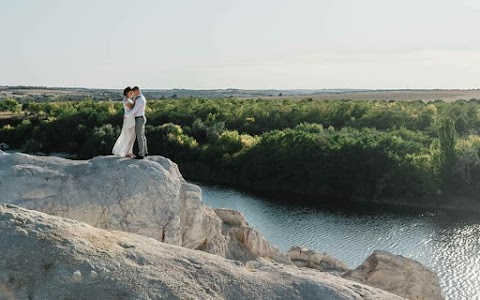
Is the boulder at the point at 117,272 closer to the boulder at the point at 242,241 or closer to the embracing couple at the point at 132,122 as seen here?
the embracing couple at the point at 132,122

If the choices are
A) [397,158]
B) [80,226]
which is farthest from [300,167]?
[80,226]

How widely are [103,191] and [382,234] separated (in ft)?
88.8

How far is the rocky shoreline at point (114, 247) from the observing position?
7523 mm

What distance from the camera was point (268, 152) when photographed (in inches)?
2255

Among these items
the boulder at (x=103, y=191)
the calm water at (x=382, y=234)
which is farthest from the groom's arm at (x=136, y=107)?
the calm water at (x=382, y=234)

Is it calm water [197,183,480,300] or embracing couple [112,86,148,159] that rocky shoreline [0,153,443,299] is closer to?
embracing couple [112,86,148,159]

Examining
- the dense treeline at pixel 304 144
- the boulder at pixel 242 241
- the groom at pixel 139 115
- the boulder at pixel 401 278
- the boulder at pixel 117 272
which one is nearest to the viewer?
the boulder at pixel 117 272

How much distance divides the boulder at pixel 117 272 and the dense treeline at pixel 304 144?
40299 millimetres

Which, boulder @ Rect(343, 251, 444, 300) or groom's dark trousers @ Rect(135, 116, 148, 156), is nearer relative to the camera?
groom's dark trousers @ Rect(135, 116, 148, 156)

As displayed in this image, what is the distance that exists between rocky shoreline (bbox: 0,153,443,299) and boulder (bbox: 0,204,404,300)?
0.04 ft

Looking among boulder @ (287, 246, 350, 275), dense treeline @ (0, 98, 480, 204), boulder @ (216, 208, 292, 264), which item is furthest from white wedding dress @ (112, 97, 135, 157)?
dense treeline @ (0, 98, 480, 204)

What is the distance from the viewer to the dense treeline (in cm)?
4775

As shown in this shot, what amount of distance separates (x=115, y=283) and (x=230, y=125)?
67.1 metres

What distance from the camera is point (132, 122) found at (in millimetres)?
14164
